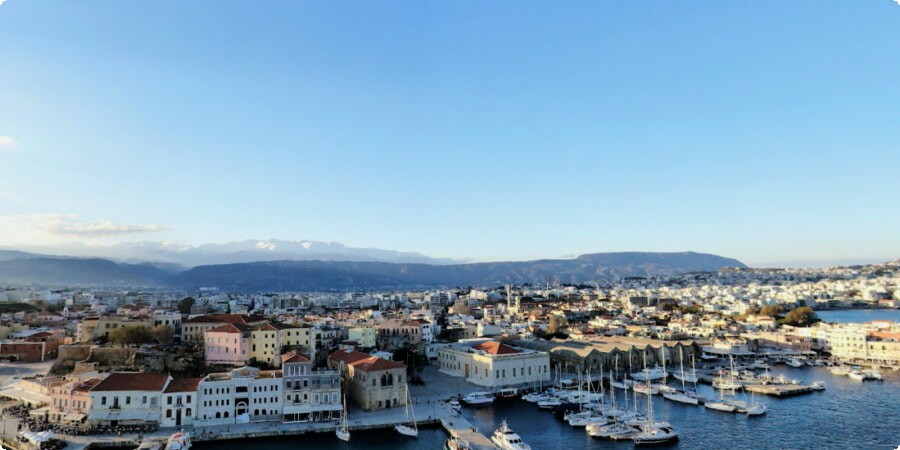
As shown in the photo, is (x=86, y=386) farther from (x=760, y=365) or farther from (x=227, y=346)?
(x=760, y=365)

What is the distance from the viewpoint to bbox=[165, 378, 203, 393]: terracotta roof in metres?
20.3

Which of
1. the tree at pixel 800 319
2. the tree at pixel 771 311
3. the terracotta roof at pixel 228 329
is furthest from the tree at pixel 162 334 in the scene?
the tree at pixel 771 311

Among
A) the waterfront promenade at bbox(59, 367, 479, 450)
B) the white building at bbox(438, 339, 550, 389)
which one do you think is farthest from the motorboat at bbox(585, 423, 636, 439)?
the white building at bbox(438, 339, 550, 389)

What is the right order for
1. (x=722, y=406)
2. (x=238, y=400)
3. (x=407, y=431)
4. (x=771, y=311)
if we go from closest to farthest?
(x=407, y=431)
(x=238, y=400)
(x=722, y=406)
(x=771, y=311)

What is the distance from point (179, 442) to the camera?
57.8ft

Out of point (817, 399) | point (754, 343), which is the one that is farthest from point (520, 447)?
point (754, 343)

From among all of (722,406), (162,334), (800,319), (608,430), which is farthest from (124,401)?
(800,319)

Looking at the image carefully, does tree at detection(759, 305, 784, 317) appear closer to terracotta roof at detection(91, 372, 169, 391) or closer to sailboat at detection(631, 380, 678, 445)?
sailboat at detection(631, 380, 678, 445)

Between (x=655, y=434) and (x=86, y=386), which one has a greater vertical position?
(x=86, y=386)

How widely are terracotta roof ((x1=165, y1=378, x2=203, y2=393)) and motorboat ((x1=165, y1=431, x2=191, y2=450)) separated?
227 cm

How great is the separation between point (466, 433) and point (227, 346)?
1287 cm

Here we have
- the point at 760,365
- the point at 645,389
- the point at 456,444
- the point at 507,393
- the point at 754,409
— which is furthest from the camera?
the point at 760,365

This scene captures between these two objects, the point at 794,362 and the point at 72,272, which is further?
the point at 72,272

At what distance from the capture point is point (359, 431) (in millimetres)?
20172
